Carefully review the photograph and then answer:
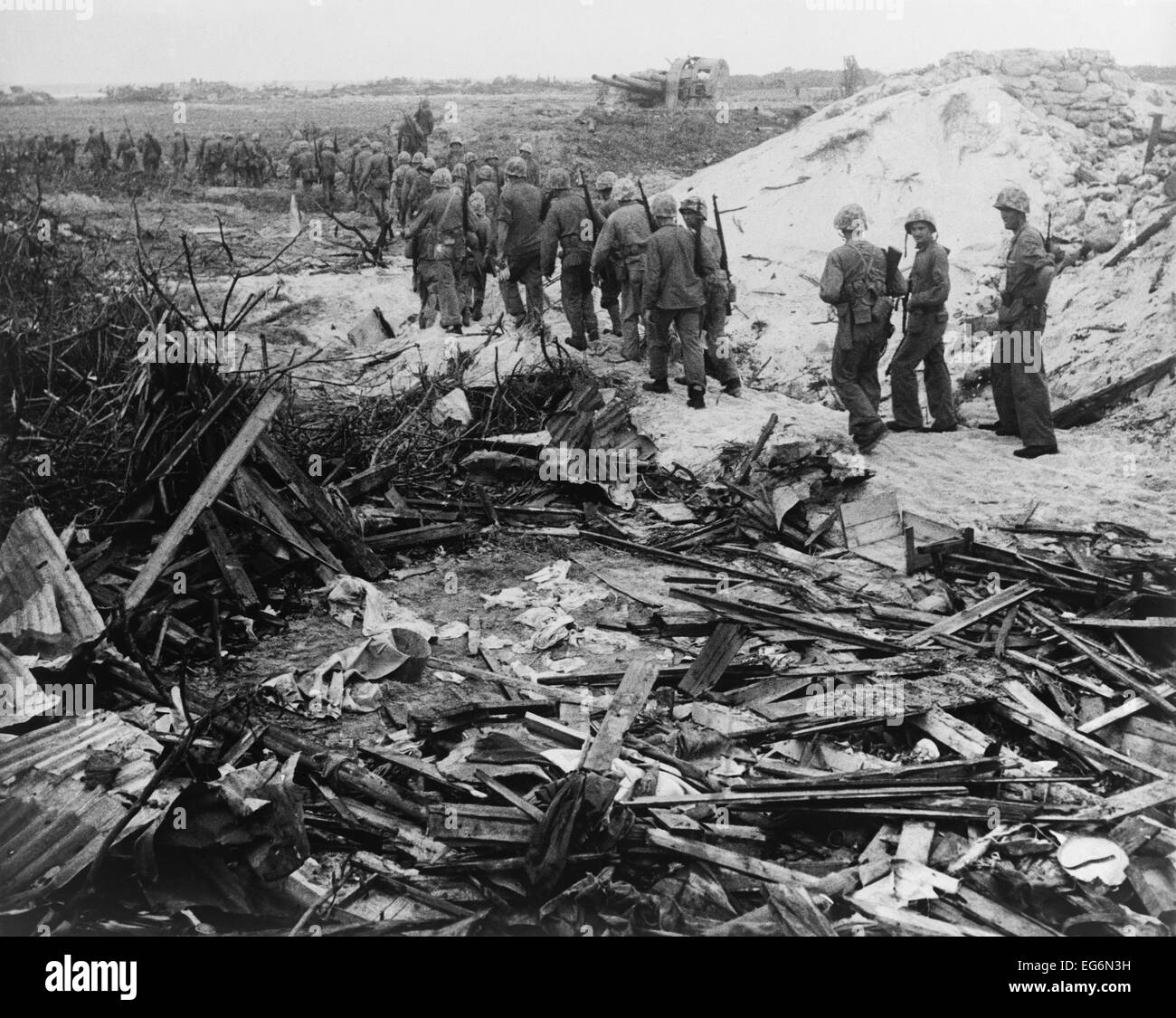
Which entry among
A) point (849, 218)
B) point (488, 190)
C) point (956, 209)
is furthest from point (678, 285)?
point (956, 209)

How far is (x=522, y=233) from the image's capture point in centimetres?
1241

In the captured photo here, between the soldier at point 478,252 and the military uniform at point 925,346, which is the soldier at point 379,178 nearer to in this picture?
the soldier at point 478,252

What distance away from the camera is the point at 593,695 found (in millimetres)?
5652

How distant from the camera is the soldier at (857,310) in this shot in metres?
9.18

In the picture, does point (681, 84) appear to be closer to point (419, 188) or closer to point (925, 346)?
point (419, 188)

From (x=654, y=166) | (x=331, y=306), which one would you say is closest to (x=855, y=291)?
(x=331, y=306)

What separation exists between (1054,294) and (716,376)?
3.85 metres

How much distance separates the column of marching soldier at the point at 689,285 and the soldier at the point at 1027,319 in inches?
0.4

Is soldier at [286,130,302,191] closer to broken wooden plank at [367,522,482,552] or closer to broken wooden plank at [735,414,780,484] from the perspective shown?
broken wooden plank at [735,414,780,484]

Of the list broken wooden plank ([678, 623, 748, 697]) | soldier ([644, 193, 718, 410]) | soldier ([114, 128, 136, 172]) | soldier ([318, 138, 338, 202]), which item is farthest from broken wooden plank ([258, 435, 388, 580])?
soldier ([114, 128, 136, 172])

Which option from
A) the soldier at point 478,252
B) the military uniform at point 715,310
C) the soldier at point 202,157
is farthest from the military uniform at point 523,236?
the soldier at point 202,157

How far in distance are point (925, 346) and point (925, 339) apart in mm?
75

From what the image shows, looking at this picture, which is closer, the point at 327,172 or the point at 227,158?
the point at 327,172
